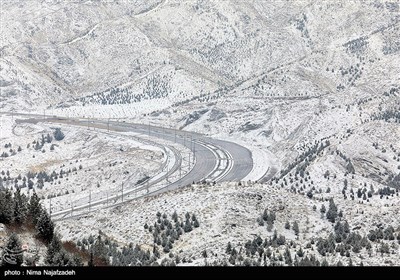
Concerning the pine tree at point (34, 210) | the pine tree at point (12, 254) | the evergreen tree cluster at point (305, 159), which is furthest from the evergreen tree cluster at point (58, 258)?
the evergreen tree cluster at point (305, 159)

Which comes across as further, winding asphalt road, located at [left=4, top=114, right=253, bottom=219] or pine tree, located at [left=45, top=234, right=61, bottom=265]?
winding asphalt road, located at [left=4, top=114, right=253, bottom=219]

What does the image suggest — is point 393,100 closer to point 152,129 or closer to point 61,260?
point 152,129

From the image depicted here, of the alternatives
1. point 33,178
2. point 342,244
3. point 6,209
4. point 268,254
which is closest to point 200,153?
point 33,178

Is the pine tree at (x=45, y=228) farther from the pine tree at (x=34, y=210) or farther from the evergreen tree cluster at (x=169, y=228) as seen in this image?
the evergreen tree cluster at (x=169, y=228)

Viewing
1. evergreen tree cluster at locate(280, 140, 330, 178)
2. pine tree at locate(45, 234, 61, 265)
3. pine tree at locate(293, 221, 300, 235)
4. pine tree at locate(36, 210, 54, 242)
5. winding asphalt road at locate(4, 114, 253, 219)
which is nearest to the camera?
pine tree at locate(45, 234, 61, 265)

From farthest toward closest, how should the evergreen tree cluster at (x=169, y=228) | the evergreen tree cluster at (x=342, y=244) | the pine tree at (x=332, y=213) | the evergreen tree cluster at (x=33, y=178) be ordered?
the evergreen tree cluster at (x=33, y=178)
the pine tree at (x=332, y=213)
the evergreen tree cluster at (x=169, y=228)
the evergreen tree cluster at (x=342, y=244)

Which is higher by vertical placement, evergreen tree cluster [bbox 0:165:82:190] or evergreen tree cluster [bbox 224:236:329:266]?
evergreen tree cluster [bbox 0:165:82:190]

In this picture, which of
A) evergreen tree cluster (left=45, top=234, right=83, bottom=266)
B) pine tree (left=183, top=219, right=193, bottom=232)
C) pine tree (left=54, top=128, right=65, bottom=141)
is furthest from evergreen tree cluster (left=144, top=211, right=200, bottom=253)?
pine tree (left=54, top=128, right=65, bottom=141)

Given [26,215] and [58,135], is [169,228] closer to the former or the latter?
[26,215]

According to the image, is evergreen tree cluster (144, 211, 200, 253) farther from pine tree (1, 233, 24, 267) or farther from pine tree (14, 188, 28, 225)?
pine tree (1, 233, 24, 267)

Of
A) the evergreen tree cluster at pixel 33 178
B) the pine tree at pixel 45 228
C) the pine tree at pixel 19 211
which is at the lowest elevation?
the pine tree at pixel 45 228

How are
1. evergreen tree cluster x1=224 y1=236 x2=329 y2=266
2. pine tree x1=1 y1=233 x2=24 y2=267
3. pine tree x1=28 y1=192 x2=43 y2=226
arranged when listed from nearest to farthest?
pine tree x1=1 y1=233 x2=24 y2=267, pine tree x1=28 y1=192 x2=43 y2=226, evergreen tree cluster x1=224 y1=236 x2=329 y2=266
